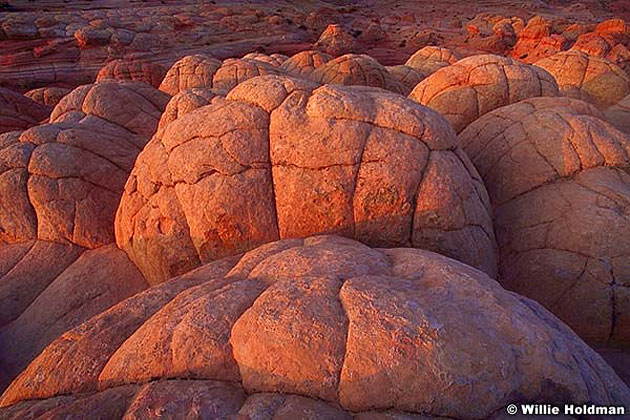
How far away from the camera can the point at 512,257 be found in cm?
382

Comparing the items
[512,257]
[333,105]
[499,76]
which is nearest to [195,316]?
[333,105]

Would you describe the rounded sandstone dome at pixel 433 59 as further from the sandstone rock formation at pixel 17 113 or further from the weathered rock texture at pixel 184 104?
the sandstone rock formation at pixel 17 113

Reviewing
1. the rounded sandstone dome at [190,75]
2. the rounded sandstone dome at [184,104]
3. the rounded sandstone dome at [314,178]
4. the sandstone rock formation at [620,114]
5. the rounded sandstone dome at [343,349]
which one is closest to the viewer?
the rounded sandstone dome at [343,349]

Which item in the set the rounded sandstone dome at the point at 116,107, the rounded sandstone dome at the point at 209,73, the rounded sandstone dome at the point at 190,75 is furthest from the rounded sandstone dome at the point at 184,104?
the rounded sandstone dome at the point at 190,75

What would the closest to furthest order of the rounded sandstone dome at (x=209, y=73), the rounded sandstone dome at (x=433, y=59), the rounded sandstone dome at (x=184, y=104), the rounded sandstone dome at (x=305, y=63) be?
1. the rounded sandstone dome at (x=184, y=104)
2. the rounded sandstone dome at (x=209, y=73)
3. the rounded sandstone dome at (x=305, y=63)
4. the rounded sandstone dome at (x=433, y=59)

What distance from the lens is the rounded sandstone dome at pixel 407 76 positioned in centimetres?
1030

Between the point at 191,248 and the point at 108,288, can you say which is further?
the point at 108,288

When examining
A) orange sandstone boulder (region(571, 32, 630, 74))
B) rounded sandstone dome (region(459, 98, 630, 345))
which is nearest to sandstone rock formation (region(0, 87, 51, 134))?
rounded sandstone dome (region(459, 98, 630, 345))

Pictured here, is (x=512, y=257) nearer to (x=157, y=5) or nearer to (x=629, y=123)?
(x=629, y=123)

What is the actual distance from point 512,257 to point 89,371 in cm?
362

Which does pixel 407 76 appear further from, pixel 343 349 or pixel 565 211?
pixel 343 349

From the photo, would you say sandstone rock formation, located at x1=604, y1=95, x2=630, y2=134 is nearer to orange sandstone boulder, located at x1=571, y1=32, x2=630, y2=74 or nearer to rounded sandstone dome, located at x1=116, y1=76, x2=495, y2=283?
orange sandstone boulder, located at x1=571, y1=32, x2=630, y2=74

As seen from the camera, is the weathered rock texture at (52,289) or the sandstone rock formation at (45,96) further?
the sandstone rock formation at (45,96)

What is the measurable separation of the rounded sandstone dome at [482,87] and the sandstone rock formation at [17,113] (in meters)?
9.01
